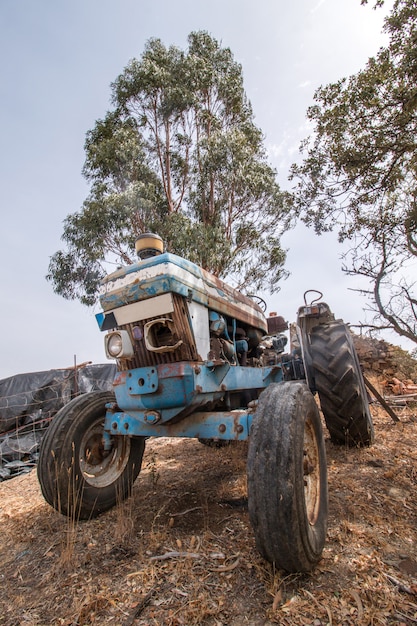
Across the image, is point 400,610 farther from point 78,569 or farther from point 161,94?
point 161,94

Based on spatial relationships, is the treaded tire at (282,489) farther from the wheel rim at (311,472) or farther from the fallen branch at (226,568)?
the fallen branch at (226,568)

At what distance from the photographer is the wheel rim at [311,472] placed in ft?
6.01

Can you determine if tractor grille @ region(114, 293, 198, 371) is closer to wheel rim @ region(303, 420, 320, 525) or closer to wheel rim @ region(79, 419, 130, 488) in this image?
wheel rim @ region(79, 419, 130, 488)

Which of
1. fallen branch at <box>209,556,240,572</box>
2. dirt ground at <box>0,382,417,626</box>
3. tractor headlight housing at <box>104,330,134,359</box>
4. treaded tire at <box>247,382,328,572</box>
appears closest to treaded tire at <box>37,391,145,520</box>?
dirt ground at <box>0,382,417,626</box>

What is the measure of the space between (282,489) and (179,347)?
1.12 metres

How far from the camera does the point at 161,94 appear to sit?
47.3 ft

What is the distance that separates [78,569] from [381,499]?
2.02 meters

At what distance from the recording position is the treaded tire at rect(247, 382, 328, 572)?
4.79 ft

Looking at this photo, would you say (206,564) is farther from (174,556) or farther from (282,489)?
(282,489)

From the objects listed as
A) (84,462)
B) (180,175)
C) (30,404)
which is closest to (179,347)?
(84,462)

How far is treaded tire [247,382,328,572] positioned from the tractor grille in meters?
0.72

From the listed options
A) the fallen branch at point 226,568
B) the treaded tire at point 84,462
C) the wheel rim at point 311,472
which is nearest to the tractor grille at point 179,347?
the treaded tire at point 84,462

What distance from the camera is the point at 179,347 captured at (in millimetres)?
2324

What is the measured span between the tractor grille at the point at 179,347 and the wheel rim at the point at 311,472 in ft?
2.86
